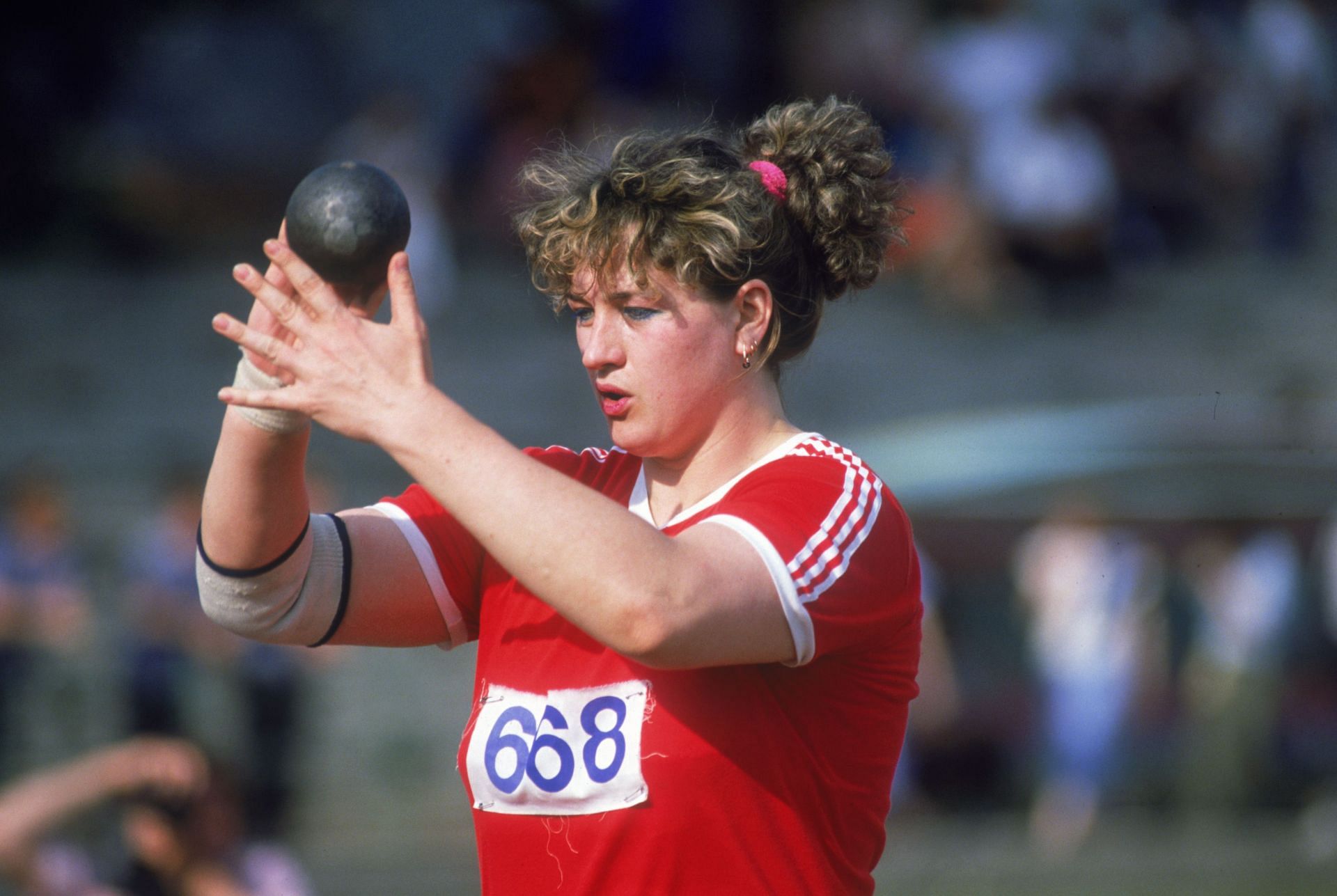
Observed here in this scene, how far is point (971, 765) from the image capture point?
8.80m

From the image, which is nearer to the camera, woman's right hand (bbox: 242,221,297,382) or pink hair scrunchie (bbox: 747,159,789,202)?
woman's right hand (bbox: 242,221,297,382)

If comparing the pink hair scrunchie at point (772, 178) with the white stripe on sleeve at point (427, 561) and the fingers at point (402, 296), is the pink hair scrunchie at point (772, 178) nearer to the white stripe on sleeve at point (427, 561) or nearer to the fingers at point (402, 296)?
the fingers at point (402, 296)

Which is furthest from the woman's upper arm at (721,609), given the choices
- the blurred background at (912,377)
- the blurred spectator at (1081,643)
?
the blurred spectator at (1081,643)

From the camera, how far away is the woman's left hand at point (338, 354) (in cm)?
215

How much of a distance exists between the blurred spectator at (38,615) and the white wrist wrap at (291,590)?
5670 mm

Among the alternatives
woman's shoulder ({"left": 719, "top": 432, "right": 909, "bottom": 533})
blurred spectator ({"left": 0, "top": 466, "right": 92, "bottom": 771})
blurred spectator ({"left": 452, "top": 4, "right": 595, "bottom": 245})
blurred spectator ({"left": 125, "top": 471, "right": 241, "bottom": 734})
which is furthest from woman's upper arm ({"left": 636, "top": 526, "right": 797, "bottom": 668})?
blurred spectator ({"left": 452, "top": 4, "right": 595, "bottom": 245})

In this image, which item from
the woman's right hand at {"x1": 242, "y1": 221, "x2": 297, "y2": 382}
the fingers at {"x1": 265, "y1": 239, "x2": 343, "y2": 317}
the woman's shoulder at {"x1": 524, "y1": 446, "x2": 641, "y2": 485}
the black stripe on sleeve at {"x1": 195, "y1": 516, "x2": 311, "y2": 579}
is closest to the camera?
the fingers at {"x1": 265, "y1": 239, "x2": 343, "y2": 317}

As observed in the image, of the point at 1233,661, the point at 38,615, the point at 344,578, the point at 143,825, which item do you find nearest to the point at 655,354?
the point at 344,578

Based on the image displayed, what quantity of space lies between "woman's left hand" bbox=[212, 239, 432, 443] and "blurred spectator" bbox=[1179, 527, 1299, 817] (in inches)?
291

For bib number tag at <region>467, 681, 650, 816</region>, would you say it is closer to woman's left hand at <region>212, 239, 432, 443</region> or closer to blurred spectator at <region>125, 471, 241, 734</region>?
woman's left hand at <region>212, 239, 432, 443</region>

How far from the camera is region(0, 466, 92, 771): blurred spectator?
309 inches

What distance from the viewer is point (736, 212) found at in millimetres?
2520

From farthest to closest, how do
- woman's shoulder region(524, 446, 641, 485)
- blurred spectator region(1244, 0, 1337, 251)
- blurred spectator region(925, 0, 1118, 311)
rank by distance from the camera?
blurred spectator region(1244, 0, 1337, 251), blurred spectator region(925, 0, 1118, 311), woman's shoulder region(524, 446, 641, 485)

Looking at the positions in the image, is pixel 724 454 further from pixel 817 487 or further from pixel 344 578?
pixel 344 578
